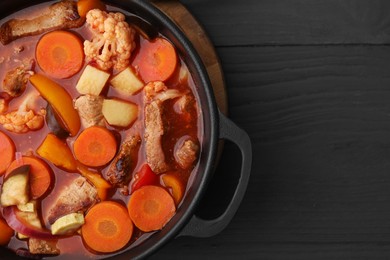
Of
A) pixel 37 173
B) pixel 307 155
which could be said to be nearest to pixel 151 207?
pixel 37 173

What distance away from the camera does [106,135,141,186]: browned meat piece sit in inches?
75.0

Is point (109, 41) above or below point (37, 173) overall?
above

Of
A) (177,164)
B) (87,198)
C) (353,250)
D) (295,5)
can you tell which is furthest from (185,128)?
(353,250)

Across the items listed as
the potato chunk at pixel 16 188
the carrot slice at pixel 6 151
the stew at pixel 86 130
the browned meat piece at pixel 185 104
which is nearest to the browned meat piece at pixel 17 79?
the stew at pixel 86 130

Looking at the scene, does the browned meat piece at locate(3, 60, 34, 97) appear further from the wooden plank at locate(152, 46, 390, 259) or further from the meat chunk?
the wooden plank at locate(152, 46, 390, 259)

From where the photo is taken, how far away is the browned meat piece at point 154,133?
190 cm

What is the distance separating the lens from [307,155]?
214 cm

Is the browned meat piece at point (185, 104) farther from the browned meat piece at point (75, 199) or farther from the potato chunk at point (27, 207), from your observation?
the potato chunk at point (27, 207)

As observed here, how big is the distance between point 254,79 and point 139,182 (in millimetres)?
513

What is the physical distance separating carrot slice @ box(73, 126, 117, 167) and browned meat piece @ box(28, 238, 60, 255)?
26cm

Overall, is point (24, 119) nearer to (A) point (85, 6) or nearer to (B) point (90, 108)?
(B) point (90, 108)

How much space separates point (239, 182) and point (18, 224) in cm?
66

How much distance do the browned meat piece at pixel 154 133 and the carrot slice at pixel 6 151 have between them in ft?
1.31

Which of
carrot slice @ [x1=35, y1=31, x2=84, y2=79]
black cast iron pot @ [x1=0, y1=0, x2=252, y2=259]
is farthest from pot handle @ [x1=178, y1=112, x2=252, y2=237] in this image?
carrot slice @ [x1=35, y1=31, x2=84, y2=79]
